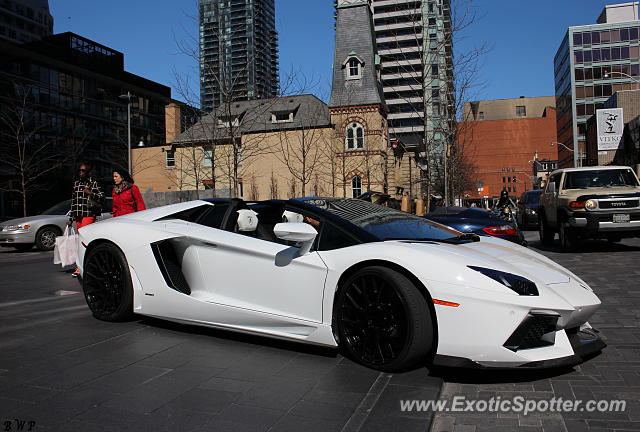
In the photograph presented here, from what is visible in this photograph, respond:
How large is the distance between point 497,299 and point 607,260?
26.4 feet

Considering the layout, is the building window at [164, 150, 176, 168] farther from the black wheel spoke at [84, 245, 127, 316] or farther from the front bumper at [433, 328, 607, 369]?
the front bumper at [433, 328, 607, 369]

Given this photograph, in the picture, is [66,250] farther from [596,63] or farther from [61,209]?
[596,63]

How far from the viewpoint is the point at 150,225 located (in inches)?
187

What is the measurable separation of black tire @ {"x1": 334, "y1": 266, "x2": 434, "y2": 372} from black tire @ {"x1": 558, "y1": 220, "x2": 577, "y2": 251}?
9.30 meters

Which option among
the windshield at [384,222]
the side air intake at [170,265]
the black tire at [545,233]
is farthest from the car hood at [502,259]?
the black tire at [545,233]

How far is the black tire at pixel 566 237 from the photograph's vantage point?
11.5 m

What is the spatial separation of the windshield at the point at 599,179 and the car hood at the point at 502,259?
353 inches

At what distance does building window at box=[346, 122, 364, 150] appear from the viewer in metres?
45.8

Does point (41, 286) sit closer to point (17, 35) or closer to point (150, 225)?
point (150, 225)

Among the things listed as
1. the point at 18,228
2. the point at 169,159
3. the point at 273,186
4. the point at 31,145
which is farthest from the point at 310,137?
the point at 18,228

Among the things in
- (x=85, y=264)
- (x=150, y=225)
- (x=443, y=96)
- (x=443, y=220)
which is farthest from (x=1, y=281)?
(x=443, y=96)

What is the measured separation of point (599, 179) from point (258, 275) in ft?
34.6

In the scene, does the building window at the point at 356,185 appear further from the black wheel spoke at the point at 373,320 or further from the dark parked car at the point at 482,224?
the black wheel spoke at the point at 373,320

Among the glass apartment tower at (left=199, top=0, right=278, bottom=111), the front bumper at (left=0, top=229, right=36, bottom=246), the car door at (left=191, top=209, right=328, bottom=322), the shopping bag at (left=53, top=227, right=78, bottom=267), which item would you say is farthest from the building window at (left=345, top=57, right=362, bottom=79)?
the car door at (left=191, top=209, right=328, bottom=322)
